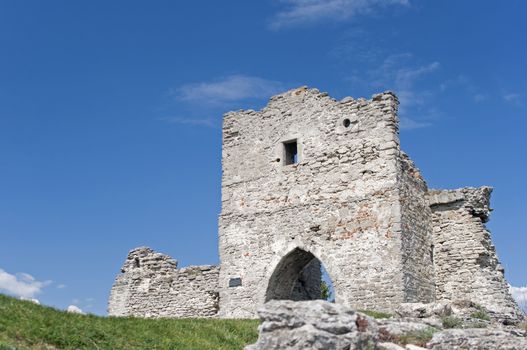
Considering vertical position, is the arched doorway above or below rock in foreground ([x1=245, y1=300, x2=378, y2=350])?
above

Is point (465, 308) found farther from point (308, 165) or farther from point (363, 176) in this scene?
point (308, 165)

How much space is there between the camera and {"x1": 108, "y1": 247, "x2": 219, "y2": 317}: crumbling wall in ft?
67.6

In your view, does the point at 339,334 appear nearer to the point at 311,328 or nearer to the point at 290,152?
the point at 311,328

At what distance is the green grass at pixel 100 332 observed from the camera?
32.5 ft

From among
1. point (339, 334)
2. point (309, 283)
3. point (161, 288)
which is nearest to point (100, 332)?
point (339, 334)

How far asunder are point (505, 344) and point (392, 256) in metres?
7.89

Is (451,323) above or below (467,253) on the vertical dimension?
below

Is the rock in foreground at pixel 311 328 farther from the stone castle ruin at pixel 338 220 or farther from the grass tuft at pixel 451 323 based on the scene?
the stone castle ruin at pixel 338 220

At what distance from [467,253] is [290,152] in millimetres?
5406

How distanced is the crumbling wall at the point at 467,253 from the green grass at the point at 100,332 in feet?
23.6

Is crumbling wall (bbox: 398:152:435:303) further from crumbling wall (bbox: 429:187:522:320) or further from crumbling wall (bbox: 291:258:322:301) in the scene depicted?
crumbling wall (bbox: 291:258:322:301)

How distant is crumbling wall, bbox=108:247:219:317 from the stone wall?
994mm

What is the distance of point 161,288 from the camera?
2173cm

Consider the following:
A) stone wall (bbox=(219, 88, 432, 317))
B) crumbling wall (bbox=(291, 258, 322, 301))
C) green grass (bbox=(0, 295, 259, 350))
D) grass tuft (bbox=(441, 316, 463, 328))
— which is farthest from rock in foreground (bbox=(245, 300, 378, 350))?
crumbling wall (bbox=(291, 258, 322, 301))
